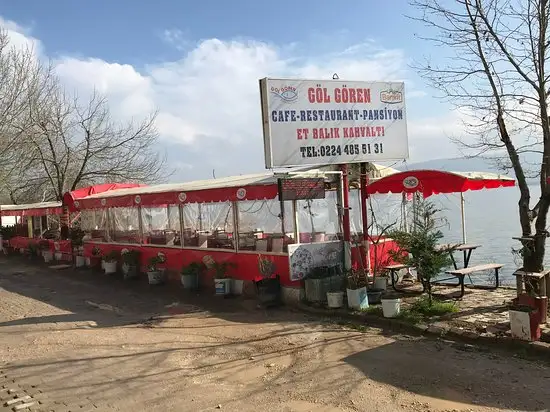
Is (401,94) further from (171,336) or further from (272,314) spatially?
(171,336)

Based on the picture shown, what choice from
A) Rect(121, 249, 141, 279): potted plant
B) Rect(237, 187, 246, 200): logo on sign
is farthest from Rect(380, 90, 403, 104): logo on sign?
Rect(121, 249, 141, 279): potted plant

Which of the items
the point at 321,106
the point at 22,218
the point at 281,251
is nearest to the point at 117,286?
the point at 281,251

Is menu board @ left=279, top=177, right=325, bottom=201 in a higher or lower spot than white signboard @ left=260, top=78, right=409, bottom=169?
lower

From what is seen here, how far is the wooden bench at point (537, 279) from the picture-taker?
311 inches

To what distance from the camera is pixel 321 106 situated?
1059cm

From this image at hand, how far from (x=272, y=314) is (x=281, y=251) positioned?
177cm

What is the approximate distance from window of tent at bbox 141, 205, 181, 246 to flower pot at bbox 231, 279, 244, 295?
12.8 feet

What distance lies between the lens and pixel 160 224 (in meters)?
16.7

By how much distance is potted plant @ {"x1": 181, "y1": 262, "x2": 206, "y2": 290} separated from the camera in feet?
42.8

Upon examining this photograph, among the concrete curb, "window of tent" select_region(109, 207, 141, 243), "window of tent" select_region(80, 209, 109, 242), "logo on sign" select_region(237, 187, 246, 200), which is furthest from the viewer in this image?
"window of tent" select_region(80, 209, 109, 242)

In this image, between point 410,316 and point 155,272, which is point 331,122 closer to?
point 410,316

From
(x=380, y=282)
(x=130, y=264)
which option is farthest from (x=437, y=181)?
(x=130, y=264)

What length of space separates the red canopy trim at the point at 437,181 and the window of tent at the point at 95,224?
11.8m

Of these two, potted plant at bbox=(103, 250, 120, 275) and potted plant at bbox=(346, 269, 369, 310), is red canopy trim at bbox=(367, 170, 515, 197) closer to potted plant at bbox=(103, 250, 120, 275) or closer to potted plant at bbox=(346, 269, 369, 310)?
potted plant at bbox=(346, 269, 369, 310)
